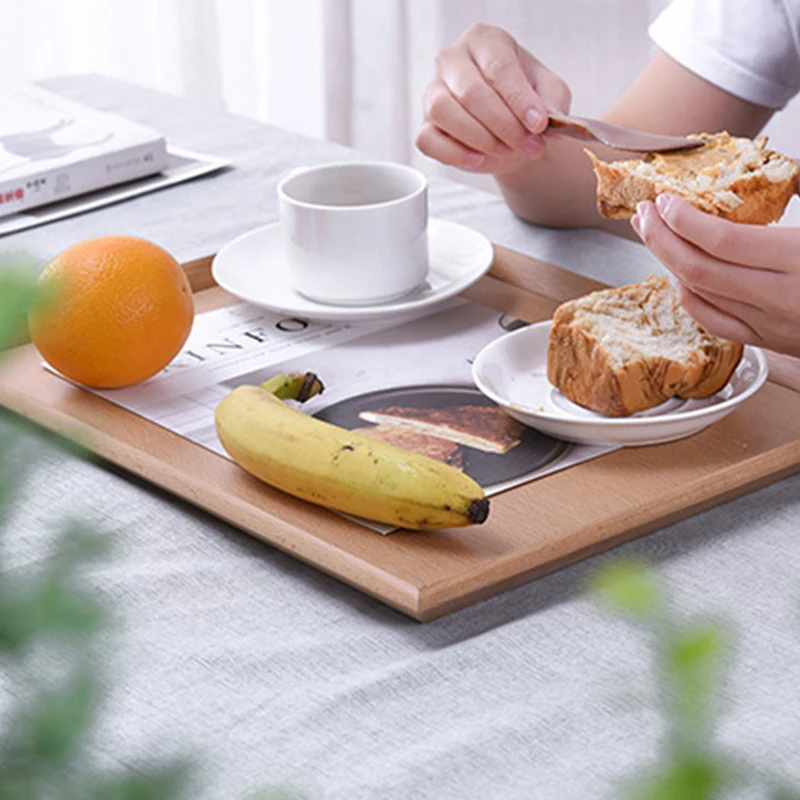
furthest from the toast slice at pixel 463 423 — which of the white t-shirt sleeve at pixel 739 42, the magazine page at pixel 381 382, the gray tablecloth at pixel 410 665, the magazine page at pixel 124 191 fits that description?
the white t-shirt sleeve at pixel 739 42

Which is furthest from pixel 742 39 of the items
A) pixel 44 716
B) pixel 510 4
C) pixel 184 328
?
pixel 510 4

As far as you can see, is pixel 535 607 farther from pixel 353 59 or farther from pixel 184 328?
pixel 353 59

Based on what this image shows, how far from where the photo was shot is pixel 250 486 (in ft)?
2.27

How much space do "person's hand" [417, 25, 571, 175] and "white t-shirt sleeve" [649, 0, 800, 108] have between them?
0.28 m

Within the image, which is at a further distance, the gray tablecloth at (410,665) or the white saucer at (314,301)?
the white saucer at (314,301)

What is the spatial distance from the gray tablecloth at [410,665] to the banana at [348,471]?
0.04 m

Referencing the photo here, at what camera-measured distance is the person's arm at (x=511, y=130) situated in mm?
1033

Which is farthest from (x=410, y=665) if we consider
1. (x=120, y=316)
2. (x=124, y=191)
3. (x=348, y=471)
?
(x=124, y=191)

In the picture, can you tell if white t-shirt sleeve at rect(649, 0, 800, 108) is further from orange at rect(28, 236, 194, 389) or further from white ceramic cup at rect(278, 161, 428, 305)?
orange at rect(28, 236, 194, 389)

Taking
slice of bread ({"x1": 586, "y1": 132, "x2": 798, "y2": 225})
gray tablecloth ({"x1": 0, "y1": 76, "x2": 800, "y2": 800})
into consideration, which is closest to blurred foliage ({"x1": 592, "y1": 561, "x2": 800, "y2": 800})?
gray tablecloth ({"x1": 0, "y1": 76, "x2": 800, "y2": 800})

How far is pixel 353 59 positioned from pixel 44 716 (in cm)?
299

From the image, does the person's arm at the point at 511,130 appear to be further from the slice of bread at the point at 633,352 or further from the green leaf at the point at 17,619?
the green leaf at the point at 17,619

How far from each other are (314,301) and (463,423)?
25 cm

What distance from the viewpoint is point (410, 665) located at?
0.56 m
